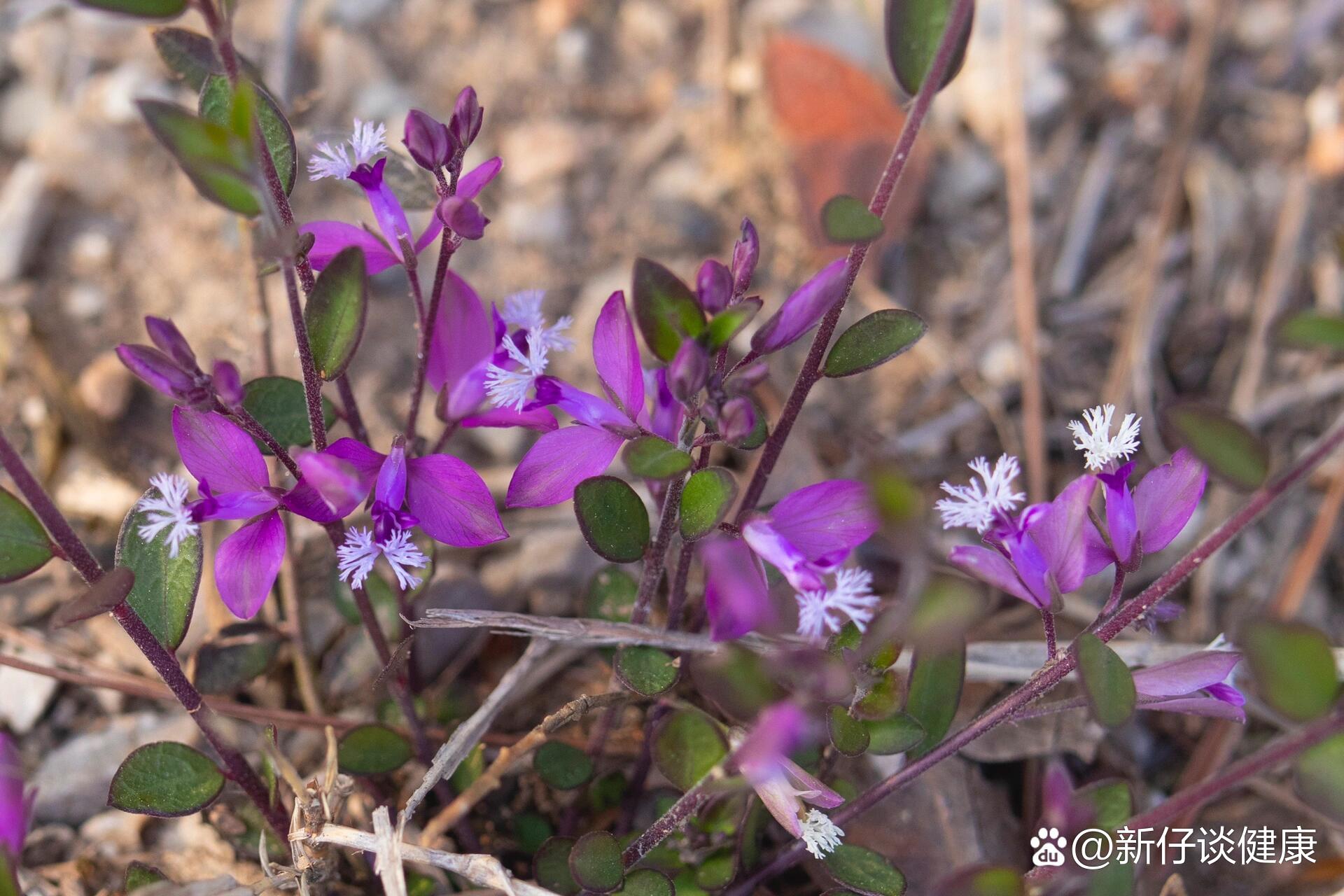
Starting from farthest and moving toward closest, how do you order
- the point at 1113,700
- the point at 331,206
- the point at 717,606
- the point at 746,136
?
the point at 746,136, the point at 331,206, the point at 717,606, the point at 1113,700

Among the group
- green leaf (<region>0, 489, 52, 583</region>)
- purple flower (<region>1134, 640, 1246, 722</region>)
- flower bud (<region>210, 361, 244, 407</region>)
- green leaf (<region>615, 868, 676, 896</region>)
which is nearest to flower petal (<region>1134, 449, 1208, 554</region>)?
purple flower (<region>1134, 640, 1246, 722</region>)

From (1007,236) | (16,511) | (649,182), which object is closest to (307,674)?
(16,511)

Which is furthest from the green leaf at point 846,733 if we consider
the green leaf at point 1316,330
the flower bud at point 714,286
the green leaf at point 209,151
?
the green leaf at point 209,151

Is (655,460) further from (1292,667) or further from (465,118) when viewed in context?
(1292,667)

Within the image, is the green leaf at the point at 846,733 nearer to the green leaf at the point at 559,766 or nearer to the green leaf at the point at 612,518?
the green leaf at the point at 612,518

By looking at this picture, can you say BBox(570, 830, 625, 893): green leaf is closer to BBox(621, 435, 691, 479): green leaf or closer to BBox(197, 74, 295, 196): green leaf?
BBox(621, 435, 691, 479): green leaf

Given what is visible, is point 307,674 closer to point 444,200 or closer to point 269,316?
point 269,316

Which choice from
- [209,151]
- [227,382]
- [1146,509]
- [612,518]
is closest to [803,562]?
[612,518]
